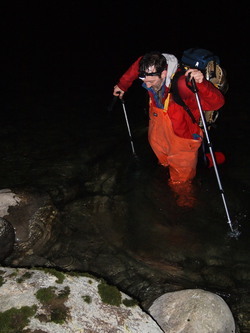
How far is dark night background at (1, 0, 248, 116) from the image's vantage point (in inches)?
656

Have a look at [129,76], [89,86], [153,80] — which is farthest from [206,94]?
[89,86]

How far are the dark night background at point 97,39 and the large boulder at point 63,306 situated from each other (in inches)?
416

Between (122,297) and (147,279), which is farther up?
(122,297)

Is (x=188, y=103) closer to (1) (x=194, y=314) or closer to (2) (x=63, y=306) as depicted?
(1) (x=194, y=314)

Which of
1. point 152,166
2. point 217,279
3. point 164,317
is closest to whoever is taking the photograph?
point 164,317

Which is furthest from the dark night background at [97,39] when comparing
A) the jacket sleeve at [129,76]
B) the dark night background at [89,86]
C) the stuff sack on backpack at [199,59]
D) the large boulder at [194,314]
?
the large boulder at [194,314]

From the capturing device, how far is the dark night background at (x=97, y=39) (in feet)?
54.7

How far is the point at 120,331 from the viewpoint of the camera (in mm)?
3678

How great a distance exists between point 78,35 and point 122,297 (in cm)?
2806

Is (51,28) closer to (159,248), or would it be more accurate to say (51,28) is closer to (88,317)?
(159,248)

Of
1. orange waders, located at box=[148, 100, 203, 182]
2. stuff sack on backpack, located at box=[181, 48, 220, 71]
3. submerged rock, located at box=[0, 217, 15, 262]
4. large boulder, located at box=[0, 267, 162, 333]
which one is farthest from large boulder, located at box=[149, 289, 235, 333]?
stuff sack on backpack, located at box=[181, 48, 220, 71]

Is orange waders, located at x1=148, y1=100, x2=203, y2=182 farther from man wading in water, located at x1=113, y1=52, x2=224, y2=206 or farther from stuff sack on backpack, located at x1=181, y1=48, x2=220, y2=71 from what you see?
stuff sack on backpack, located at x1=181, y1=48, x2=220, y2=71

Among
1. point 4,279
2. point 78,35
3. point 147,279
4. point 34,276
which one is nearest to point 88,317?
point 34,276

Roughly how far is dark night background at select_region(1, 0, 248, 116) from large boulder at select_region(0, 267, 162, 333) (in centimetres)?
1055
